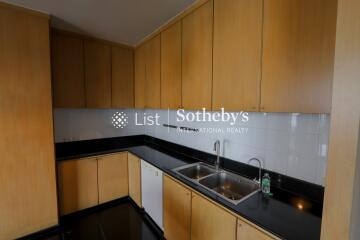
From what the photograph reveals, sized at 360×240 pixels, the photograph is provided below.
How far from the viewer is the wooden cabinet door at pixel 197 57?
1549 mm

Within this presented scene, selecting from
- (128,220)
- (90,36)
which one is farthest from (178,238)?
(90,36)

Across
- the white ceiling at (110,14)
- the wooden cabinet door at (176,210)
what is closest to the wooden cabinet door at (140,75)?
the white ceiling at (110,14)

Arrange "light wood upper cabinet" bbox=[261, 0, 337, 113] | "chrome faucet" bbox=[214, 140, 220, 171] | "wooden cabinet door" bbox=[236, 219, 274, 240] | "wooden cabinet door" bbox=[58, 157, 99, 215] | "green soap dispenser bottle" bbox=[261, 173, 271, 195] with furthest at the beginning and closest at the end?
1. "wooden cabinet door" bbox=[58, 157, 99, 215]
2. "chrome faucet" bbox=[214, 140, 220, 171]
3. "green soap dispenser bottle" bbox=[261, 173, 271, 195]
4. "wooden cabinet door" bbox=[236, 219, 274, 240]
5. "light wood upper cabinet" bbox=[261, 0, 337, 113]

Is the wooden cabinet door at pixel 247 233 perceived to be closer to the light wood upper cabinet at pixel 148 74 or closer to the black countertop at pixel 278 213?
the black countertop at pixel 278 213

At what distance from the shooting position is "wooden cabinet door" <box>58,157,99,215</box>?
7.29 feet

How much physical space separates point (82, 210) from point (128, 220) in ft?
2.15

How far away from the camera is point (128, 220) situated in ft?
7.52

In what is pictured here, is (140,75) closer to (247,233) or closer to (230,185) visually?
(230,185)

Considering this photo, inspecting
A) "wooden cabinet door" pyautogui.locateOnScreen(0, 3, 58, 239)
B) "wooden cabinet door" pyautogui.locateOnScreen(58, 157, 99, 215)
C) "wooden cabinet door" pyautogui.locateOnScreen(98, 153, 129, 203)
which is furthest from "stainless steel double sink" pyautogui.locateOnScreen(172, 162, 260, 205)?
"wooden cabinet door" pyautogui.locateOnScreen(0, 3, 58, 239)

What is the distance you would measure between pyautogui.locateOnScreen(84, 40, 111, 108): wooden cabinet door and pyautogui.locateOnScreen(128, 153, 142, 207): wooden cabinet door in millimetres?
952

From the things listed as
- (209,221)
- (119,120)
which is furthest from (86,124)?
(209,221)

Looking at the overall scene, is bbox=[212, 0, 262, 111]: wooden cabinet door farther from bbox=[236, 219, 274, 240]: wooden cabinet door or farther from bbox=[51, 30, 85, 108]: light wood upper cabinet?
bbox=[51, 30, 85, 108]: light wood upper cabinet

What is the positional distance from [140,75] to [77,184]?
179 centimetres

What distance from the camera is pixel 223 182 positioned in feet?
5.85
